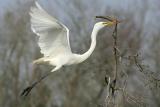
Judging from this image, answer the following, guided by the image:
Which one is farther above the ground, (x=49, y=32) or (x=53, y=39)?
(x=49, y=32)

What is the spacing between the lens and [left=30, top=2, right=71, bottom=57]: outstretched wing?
32.5 feet

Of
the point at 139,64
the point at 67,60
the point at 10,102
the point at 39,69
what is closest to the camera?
the point at 139,64

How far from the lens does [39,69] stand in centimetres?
2834

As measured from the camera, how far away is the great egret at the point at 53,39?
32.3ft

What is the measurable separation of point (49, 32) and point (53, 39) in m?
0.26

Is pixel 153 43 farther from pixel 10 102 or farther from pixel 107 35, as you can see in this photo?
pixel 10 102

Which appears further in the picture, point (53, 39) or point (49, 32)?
point (53, 39)

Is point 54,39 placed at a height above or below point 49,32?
below

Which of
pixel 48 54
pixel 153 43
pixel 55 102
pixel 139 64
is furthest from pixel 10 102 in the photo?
pixel 139 64

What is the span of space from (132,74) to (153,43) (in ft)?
9.19

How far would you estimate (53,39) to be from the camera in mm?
10680

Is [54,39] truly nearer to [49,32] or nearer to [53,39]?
[53,39]

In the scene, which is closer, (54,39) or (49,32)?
(49,32)

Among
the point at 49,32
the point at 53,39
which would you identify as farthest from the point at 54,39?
the point at 49,32
